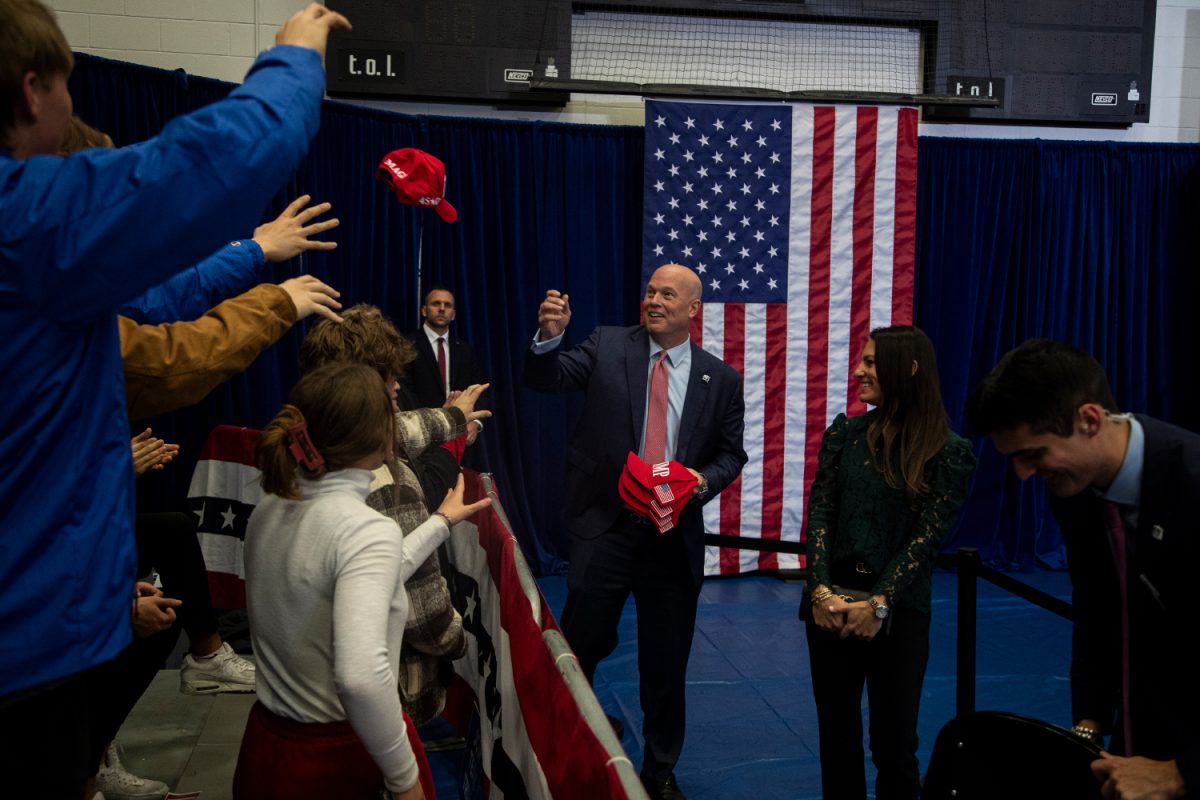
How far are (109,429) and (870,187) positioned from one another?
6502mm

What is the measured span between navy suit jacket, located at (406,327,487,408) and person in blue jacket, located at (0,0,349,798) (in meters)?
5.14

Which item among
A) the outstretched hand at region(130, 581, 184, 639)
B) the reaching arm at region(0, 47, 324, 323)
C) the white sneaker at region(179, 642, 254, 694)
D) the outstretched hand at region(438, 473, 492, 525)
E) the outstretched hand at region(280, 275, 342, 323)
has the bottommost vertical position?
the white sneaker at region(179, 642, 254, 694)

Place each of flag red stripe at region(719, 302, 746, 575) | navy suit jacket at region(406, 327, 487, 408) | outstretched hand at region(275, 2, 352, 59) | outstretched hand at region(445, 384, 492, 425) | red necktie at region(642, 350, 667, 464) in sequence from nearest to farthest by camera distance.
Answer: outstretched hand at region(275, 2, 352, 59) < outstretched hand at region(445, 384, 492, 425) < red necktie at region(642, 350, 667, 464) < navy suit jacket at region(406, 327, 487, 408) < flag red stripe at region(719, 302, 746, 575)

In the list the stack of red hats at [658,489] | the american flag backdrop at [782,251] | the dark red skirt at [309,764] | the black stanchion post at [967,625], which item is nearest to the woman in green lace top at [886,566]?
the black stanchion post at [967,625]

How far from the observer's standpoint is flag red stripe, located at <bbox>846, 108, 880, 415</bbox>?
7.02 metres

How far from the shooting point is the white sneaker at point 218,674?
373 cm

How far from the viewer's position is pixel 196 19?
20.9 ft

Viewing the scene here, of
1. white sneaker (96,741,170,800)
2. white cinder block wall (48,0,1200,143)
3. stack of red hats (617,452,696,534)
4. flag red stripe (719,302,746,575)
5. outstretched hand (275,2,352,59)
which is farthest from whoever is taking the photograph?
flag red stripe (719,302,746,575)

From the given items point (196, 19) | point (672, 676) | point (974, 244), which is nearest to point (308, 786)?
point (672, 676)

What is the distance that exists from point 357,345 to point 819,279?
5112mm

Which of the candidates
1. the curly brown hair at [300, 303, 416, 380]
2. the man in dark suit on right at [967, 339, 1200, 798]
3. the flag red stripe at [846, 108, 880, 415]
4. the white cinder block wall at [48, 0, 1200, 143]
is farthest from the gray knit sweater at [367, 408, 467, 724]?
the flag red stripe at [846, 108, 880, 415]

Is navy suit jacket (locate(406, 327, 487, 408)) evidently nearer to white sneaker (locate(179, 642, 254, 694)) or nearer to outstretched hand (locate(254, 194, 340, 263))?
white sneaker (locate(179, 642, 254, 694))

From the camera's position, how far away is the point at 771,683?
4.81m

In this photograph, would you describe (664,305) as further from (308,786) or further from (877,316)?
(877,316)
